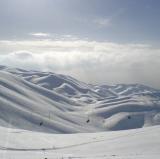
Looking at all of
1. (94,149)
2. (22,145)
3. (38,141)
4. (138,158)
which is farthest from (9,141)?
(138,158)

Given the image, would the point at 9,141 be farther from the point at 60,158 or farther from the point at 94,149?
the point at 60,158

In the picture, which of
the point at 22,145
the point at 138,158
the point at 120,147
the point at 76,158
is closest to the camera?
the point at 138,158

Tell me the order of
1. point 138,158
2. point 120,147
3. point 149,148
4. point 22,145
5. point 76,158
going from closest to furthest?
point 138,158 → point 76,158 → point 149,148 → point 120,147 → point 22,145

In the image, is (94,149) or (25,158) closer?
(25,158)

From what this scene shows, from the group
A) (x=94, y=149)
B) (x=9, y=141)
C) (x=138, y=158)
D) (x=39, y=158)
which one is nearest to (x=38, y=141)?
(x=9, y=141)

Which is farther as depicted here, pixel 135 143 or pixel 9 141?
pixel 9 141

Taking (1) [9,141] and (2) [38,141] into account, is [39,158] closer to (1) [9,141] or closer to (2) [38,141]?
(1) [9,141]

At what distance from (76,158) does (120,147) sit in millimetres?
16113

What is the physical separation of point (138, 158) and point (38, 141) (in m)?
48.0

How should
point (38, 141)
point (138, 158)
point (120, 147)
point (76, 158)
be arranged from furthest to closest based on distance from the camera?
point (38, 141)
point (120, 147)
point (76, 158)
point (138, 158)

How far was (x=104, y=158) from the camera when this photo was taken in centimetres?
5606

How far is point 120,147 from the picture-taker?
70.6m

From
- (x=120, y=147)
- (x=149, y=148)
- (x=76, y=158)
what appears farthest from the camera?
(x=120, y=147)

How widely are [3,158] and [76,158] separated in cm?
1180
